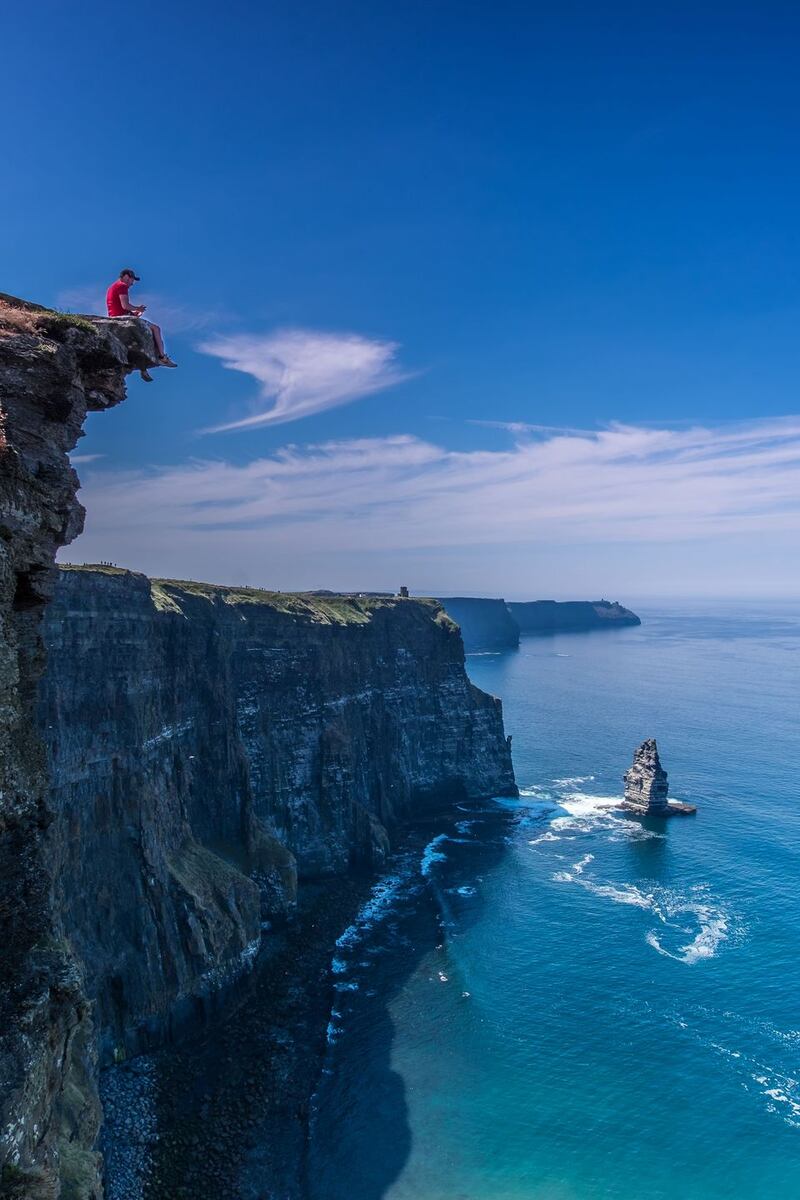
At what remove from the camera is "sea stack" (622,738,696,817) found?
103 metres

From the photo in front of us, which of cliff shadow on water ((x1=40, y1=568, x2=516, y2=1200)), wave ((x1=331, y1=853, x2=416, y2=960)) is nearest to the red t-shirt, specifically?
cliff shadow on water ((x1=40, y1=568, x2=516, y2=1200))

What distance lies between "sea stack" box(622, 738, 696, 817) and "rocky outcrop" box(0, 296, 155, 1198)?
91101mm

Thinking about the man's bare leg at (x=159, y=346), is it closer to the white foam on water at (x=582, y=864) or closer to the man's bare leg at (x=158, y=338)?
the man's bare leg at (x=158, y=338)

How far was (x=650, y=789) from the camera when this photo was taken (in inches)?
4070

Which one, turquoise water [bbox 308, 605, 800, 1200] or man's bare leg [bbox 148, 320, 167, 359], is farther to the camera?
turquoise water [bbox 308, 605, 800, 1200]

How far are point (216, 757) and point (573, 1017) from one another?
123 feet

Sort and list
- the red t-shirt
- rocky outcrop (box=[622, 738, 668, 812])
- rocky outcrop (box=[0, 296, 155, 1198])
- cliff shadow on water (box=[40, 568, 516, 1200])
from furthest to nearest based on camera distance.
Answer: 1. rocky outcrop (box=[622, 738, 668, 812])
2. cliff shadow on water (box=[40, 568, 516, 1200])
3. the red t-shirt
4. rocky outcrop (box=[0, 296, 155, 1198])

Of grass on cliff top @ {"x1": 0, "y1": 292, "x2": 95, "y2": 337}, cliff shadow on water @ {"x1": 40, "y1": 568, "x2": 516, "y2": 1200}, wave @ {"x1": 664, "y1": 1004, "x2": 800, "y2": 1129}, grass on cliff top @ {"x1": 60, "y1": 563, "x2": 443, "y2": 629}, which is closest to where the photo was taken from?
grass on cliff top @ {"x1": 0, "y1": 292, "x2": 95, "y2": 337}

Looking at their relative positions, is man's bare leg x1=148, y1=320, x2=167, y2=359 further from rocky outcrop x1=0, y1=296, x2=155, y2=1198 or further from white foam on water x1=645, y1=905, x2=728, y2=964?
white foam on water x1=645, y1=905, x2=728, y2=964

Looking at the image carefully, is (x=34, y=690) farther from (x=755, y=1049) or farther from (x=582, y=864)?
(x=582, y=864)

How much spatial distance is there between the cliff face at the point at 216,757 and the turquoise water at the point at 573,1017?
10058mm

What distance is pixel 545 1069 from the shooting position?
2078 inches

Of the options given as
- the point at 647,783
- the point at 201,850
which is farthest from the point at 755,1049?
the point at 647,783

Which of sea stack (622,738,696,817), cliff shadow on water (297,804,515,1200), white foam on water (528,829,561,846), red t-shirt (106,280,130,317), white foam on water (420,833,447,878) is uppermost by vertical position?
red t-shirt (106,280,130,317)
